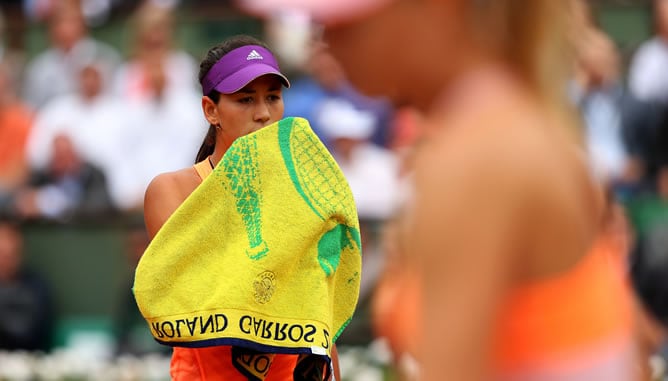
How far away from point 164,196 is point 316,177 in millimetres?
475

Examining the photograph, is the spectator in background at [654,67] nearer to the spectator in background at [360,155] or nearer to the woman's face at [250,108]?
the spectator in background at [360,155]

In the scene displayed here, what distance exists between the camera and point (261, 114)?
3.63 m

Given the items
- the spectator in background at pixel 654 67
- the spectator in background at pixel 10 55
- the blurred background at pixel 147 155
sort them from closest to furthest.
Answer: the blurred background at pixel 147 155
the spectator in background at pixel 654 67
the spectator in background at pixel 10 55

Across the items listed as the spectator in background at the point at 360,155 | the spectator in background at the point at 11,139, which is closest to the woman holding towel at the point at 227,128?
the spectator in background at the point at 360,155

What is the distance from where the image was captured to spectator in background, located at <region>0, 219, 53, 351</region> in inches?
354

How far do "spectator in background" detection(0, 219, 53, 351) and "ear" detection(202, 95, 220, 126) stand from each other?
5728 millimetres

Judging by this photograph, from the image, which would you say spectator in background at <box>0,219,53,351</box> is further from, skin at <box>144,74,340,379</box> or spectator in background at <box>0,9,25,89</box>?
skin at <box>144,74,340,379</box>

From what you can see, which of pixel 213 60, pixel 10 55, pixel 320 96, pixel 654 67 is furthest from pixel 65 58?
pixel 213 60

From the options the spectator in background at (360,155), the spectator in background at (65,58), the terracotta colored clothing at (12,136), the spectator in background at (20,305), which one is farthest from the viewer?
the spectator in background at (65,58)

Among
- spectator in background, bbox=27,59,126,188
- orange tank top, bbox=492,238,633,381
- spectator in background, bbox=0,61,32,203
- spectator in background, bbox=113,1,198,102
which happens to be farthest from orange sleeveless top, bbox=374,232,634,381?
spectator in background, bbox=0,61,32,203

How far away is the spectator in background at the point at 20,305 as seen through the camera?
29.5 feet

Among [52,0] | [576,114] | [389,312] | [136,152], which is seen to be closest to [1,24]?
[52,0]

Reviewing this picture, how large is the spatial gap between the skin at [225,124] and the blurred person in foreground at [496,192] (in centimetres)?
206

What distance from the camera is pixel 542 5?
1.58m
